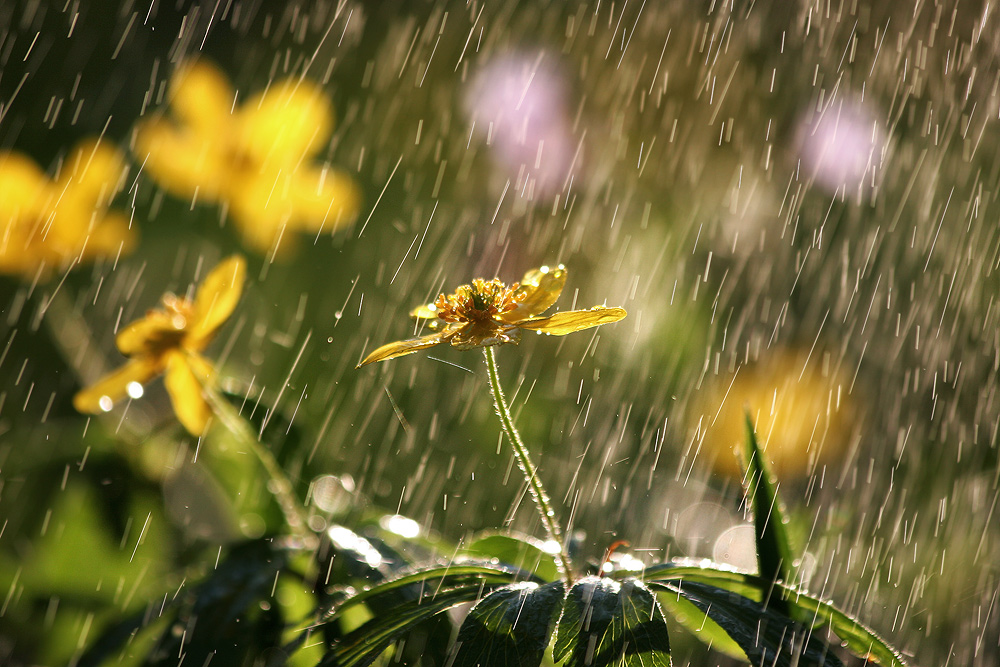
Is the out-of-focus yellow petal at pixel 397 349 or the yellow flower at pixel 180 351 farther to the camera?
the yellow flower at pixel 180 351

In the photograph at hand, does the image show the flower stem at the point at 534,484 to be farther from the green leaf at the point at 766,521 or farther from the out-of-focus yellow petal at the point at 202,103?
the out-of-focus yellow petal at the point at 202,103

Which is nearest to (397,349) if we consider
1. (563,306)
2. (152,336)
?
(152,336)

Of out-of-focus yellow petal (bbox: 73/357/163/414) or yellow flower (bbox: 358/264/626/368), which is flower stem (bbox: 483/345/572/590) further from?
out-of-focus yellow petal (bbox: 73/357/163/414)

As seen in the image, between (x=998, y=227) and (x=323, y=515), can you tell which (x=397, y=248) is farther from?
(x=998, y=227)

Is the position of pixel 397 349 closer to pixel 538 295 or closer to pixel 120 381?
pixel 538 295

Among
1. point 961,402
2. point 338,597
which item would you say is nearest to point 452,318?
point 338,597

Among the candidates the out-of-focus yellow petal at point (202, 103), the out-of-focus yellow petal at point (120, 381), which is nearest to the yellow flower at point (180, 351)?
the out-of-focus yellow petal at point (120, 381)
